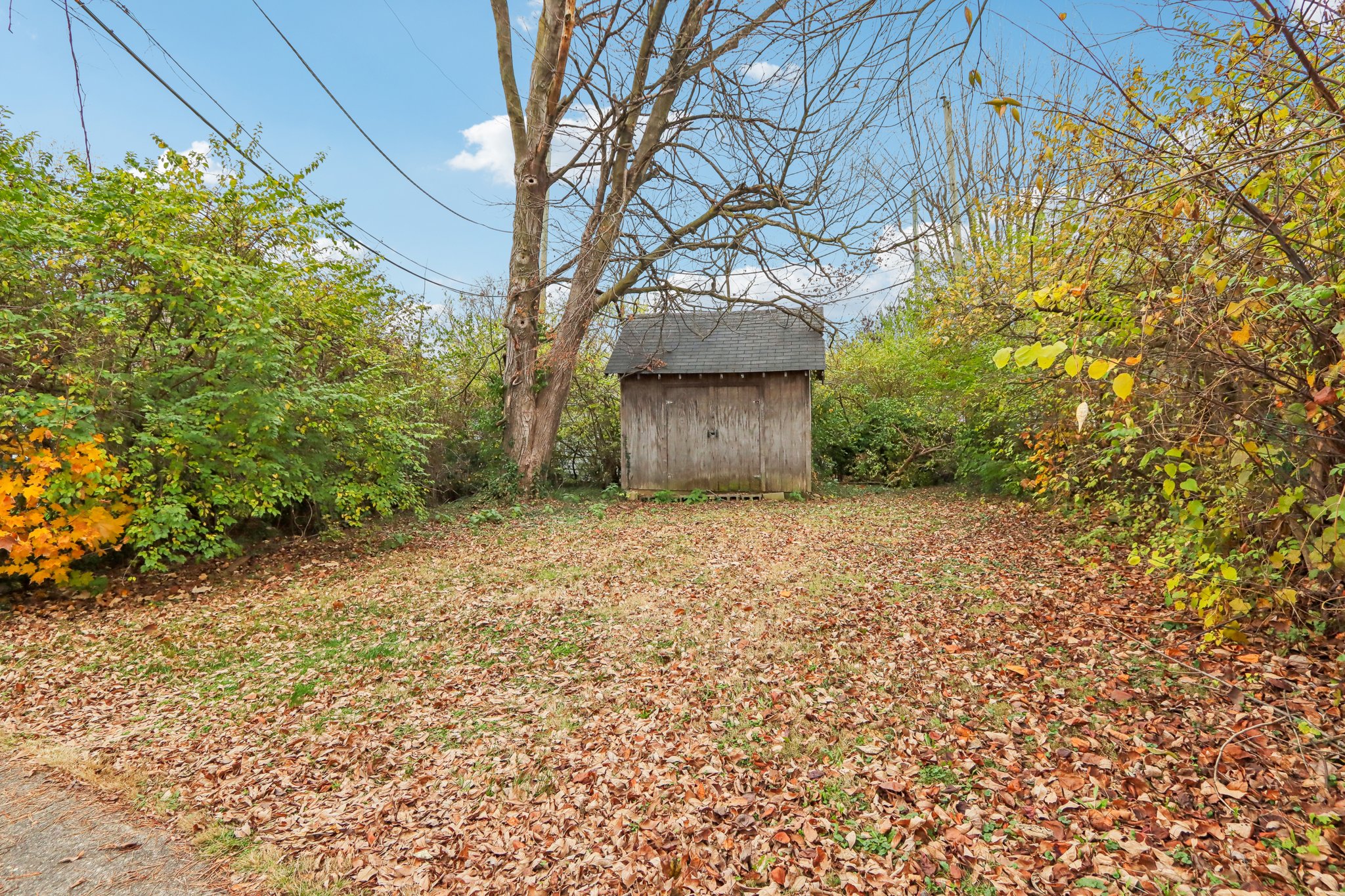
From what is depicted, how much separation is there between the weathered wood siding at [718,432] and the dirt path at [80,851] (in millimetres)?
10560

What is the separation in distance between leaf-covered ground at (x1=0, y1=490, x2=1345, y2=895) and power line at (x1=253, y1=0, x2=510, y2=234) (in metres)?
6.30

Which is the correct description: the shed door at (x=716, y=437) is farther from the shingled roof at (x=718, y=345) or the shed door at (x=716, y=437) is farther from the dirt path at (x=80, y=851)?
the dirt path at (x=80, y=851)

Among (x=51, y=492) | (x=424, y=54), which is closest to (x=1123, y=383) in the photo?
(x=51, y=492)

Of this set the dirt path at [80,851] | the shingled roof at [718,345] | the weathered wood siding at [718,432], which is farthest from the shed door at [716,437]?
the dirt path at [80,851]

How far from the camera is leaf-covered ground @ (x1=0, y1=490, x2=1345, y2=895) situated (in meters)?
2.66

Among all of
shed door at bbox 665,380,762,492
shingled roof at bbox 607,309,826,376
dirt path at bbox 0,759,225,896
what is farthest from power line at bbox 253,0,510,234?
dirt path at bbox 0,759,225,896

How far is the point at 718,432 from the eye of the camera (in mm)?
13172

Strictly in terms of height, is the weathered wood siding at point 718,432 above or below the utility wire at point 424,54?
below

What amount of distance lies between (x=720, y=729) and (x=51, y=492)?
6.14 m

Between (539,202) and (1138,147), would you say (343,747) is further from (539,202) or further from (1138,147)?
(539,202)

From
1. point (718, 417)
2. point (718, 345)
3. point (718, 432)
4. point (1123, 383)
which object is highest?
point (718, 345)

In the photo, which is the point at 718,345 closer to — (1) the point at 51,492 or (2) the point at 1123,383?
(1) the point at 51,492

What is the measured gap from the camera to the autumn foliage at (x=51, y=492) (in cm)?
Result: 523

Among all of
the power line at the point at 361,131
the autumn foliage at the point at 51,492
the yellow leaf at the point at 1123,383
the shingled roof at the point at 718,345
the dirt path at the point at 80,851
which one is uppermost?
the power line at the point at 361,131
